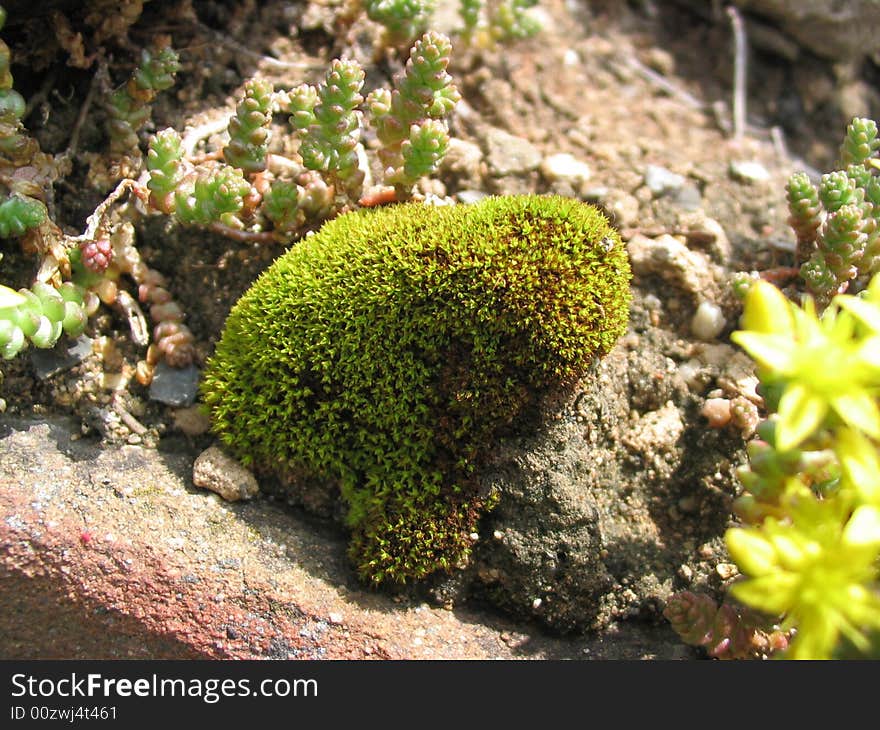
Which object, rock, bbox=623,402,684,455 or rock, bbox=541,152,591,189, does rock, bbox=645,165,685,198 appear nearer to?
rock, bbox=541,152,591,189

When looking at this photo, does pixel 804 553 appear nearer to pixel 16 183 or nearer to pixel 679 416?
pixel 679 416

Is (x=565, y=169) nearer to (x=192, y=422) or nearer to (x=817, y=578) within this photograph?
(x=192, y=422)

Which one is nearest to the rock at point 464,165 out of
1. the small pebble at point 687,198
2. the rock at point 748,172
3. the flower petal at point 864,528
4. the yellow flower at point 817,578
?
the small pebble at point 687,198

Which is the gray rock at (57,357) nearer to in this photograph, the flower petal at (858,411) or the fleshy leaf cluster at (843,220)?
the flower petal at (858,411)

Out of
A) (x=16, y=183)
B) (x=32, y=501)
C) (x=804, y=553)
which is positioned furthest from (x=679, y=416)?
(x=16, y=183)

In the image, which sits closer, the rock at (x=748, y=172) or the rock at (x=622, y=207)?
the rock at (x=622, y=207)
